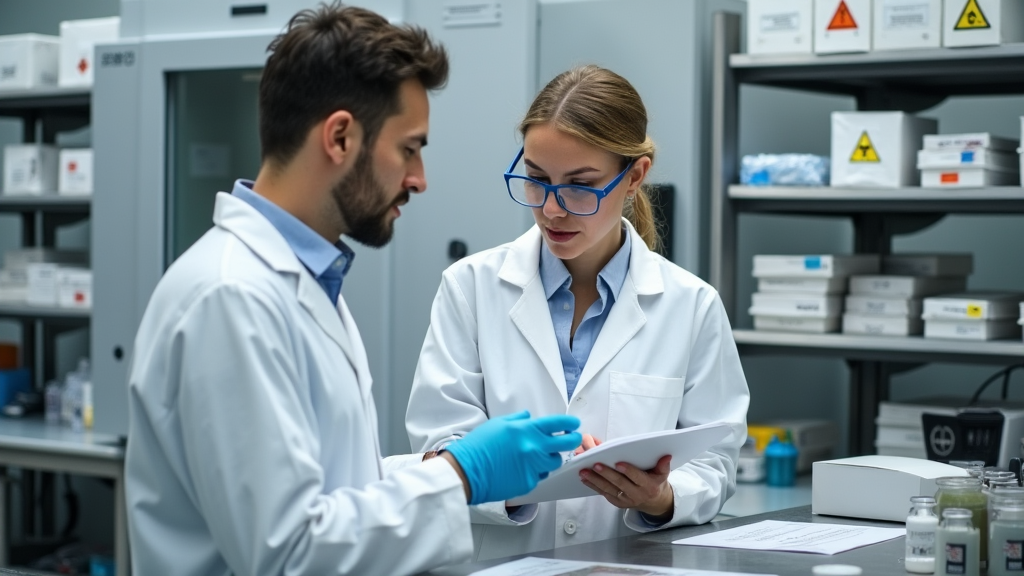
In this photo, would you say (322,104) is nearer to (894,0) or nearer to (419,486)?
(419,486)

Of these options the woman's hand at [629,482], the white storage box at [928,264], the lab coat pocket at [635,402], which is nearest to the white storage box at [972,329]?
the white storage box at [928,264]

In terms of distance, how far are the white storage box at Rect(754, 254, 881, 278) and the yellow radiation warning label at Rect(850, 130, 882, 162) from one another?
9.9 inches

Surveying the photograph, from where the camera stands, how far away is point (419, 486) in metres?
1.29

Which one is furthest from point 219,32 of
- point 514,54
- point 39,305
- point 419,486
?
point 419,486

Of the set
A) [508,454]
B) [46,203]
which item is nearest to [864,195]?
[508,454]

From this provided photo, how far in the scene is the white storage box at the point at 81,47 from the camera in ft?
12.7

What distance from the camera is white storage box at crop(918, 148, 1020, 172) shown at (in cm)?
272

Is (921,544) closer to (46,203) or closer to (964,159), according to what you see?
(964,159)

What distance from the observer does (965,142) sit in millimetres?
2744

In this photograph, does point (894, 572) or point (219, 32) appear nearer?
point (894, 572)

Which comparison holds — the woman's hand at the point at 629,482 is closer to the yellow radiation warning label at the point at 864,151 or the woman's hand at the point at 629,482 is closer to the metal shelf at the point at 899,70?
the yellow radiation warning label at the point at 864,151

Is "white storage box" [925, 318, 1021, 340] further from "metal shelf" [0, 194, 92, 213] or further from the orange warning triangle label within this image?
"metal shelf" [0, 194, 92, 213]

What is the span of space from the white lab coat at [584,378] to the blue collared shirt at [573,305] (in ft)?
0.08

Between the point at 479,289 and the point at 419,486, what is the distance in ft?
2.24
